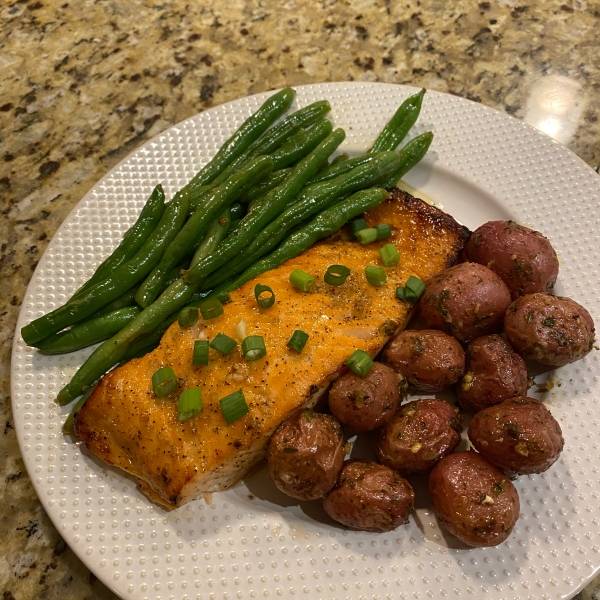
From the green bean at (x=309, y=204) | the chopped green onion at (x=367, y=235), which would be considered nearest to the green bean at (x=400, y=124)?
the green bean at (x=309, y=204)

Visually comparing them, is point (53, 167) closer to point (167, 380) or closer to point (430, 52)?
point (167, 380)

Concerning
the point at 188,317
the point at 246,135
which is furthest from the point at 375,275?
the point at 246,135

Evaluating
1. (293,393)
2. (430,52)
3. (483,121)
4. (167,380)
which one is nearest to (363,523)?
(293,393)

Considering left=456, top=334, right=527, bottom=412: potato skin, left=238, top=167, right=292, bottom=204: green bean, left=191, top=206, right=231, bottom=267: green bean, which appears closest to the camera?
left=456, top=334, right=527, bottom=412: potato skin

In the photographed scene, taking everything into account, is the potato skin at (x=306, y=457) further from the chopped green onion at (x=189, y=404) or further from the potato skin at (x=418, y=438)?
the chopped green onion at (x=189, y=404)

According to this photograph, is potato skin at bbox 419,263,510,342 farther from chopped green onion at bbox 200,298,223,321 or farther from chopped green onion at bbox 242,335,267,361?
chopped green onion at bbox 200,298,223,321

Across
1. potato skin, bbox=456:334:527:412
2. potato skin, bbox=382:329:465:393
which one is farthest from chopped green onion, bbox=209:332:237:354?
potato skin, bbox=456:334:527:412
